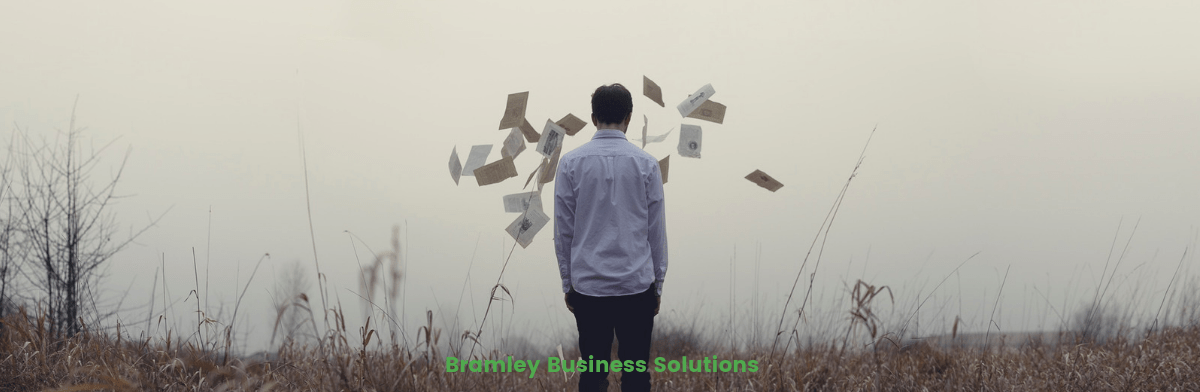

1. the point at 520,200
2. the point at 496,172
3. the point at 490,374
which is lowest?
the point at 490,374

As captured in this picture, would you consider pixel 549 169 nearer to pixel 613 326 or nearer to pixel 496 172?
pixel 496 172

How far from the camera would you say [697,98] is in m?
3.23

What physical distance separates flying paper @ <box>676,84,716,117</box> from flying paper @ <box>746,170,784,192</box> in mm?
403

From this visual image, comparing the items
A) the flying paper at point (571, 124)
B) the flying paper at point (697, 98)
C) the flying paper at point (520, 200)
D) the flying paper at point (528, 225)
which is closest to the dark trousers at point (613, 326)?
the flying paper at point (528, 225)

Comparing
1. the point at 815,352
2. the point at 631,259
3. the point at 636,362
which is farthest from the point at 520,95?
the point at 815,352

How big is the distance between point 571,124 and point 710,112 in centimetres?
64

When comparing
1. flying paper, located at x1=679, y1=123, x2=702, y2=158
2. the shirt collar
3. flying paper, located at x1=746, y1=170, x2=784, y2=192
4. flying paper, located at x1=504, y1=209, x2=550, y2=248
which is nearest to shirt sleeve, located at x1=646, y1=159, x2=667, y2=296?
the shirt collar

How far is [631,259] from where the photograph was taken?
8.55ft

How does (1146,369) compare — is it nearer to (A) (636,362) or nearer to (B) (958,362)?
(B) (958,362)

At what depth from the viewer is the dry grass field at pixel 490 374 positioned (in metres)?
3.14

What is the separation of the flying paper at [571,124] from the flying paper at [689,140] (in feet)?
1.43

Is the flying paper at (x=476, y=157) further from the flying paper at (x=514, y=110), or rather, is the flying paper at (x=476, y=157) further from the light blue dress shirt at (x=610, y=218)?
the light blue dress shirt at (x=610, y=218)

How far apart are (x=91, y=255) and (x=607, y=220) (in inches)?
212

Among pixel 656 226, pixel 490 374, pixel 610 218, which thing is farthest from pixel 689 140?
pixel 490 374
